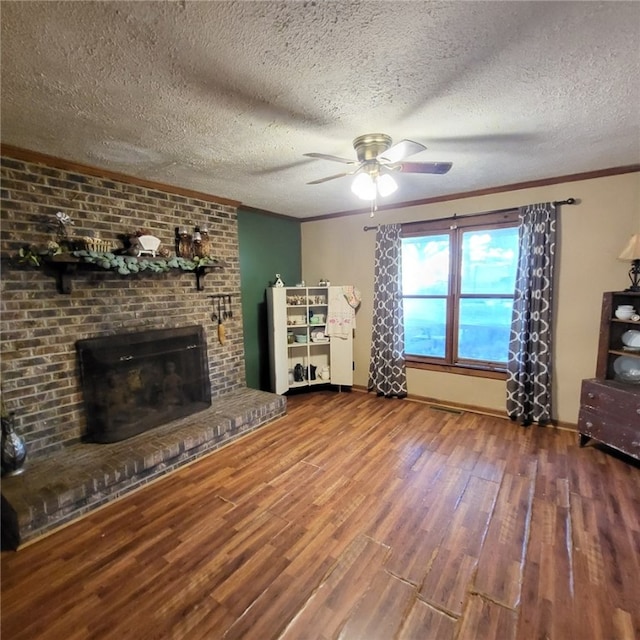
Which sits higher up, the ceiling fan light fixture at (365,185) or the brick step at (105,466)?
the ceiling fan light fixture at (365,185)

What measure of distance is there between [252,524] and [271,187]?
112 inches

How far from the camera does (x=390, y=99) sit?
168 cm

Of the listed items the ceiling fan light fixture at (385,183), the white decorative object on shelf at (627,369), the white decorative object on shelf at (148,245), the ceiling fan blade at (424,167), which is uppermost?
the ceiling fan blade at (424,167)

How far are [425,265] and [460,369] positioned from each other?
51.9 inches

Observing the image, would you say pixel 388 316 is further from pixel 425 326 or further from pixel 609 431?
pixel 609 431

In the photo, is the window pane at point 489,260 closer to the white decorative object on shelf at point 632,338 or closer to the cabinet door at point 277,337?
the white decorative object on shelf at point 632,338

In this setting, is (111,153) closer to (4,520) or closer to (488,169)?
(4,520)

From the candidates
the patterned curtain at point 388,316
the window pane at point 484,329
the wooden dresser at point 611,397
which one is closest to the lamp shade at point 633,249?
the wooden dresser at point 611,397

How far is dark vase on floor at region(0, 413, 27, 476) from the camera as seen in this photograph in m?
2.15

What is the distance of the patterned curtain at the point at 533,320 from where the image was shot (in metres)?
3.10

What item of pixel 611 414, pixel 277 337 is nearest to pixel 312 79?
pixel 277 337

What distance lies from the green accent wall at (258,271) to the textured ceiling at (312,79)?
5.02 feet

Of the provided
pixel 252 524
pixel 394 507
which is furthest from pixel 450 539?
pixel 252 524

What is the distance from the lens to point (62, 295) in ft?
8.14
